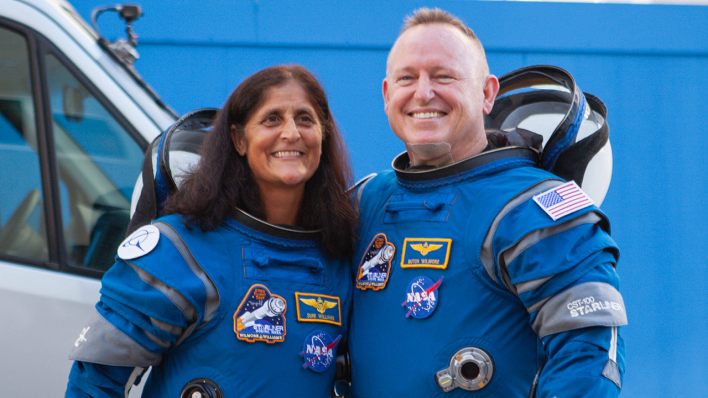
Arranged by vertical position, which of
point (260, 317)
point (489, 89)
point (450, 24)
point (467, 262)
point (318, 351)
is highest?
point (450, 24)

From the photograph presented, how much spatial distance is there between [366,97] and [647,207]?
7.87 feet

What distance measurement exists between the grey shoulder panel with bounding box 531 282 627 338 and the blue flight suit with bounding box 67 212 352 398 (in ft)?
2.21

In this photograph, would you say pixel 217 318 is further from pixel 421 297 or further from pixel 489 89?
pixel 489 89

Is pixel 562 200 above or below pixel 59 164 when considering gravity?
above

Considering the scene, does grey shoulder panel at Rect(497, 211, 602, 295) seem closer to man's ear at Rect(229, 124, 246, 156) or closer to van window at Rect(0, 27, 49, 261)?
man's ear at Rect(229, 124, 246, 156)

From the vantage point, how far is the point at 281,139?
1.93 m

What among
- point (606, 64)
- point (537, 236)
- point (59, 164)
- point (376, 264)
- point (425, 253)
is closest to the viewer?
point (537, 236)

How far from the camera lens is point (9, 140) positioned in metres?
2.48

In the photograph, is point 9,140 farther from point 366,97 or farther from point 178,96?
point 366,97

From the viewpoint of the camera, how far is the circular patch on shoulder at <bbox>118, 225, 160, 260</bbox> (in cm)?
164

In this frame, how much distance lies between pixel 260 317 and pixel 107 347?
412 mm

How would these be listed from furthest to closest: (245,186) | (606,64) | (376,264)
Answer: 1. (606,64)
2. (245,186)
3. (376,264)

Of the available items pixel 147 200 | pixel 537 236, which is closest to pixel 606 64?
pixel 537 236

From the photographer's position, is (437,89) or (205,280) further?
(437,89)
